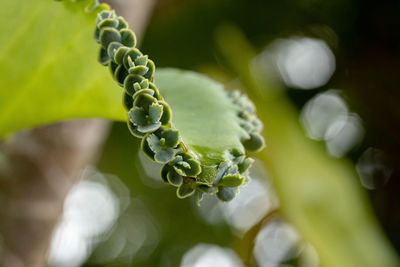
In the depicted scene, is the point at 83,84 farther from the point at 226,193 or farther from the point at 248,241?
the point at 248,241

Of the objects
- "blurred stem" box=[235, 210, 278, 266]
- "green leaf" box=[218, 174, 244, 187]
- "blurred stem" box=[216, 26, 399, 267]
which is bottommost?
"blurred stem" box=[235, 210, 278, 266]

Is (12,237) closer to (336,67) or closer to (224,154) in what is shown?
(224,154)

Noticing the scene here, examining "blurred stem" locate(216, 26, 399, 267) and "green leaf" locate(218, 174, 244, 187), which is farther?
"blurred stem" locate(216, 26, 399, 267)

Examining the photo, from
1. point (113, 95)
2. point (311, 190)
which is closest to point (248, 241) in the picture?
point (311, 190)

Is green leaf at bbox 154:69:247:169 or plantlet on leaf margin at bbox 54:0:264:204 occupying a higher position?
plantlet on leaf margin at bbox 54:0:264:204

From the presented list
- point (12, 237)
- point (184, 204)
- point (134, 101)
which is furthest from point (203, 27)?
point (134, 101)

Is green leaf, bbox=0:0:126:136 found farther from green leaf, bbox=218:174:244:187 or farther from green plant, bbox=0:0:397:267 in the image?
green leaf, bbox=218:174:244:187

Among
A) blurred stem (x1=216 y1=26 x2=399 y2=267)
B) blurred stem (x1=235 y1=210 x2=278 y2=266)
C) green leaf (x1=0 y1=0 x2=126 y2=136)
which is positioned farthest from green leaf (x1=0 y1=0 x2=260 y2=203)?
blurred stem (x1=235 y1=210 x2=278 y2=266)
